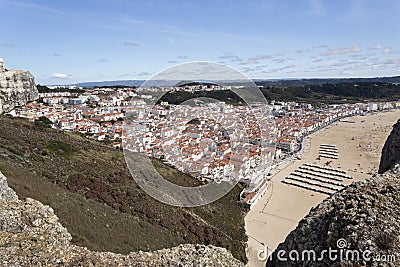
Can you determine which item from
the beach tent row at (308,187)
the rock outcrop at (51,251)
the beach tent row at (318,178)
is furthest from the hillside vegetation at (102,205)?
the beach tent row at (318,178)

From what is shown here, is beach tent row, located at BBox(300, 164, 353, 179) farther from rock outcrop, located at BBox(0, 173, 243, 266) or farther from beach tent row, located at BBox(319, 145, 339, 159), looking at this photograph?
rock outcrop, located at BBox(0, 173, 243, 266)

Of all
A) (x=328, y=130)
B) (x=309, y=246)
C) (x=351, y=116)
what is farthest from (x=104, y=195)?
(x=351, y=116)

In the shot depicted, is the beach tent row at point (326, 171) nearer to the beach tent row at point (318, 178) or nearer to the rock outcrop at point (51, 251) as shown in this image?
the beach tent row at point (318, 178)

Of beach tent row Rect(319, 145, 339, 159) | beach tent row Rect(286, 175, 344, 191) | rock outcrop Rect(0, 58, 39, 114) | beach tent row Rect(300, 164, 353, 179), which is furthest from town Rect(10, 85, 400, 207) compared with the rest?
beach tent row Rect(300, 164, 353, 179)

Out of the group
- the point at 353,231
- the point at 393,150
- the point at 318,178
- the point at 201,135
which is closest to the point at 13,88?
the point at 201,135

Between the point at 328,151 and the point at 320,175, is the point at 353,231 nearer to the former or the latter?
the point at 320,175

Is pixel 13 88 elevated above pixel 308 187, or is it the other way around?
pixel 13 88

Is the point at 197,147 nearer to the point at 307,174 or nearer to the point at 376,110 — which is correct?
the point at 307,174
